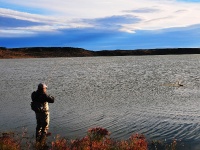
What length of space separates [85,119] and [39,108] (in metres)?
6.23

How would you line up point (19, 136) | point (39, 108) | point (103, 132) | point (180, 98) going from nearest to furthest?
point (103, 132) < point (39, 108) < point (19, 136) < point (180, 98)

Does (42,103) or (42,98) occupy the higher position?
(42,98)

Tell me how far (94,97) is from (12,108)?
6.80 meters

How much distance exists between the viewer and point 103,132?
10492 millimetres

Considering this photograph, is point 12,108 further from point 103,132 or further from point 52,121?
point 103,132

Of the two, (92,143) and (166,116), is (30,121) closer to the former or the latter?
(166,116)

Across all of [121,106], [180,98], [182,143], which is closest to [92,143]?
[182,143]

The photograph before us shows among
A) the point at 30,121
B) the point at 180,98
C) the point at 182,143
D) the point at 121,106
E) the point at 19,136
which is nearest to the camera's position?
the point at 182,143

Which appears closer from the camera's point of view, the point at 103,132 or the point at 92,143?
the point at 92,143

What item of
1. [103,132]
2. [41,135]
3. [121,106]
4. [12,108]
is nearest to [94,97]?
[121,106]

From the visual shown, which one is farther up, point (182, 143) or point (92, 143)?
point (92, 143)

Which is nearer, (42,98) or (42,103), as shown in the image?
(42,98)

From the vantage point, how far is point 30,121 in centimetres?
1723

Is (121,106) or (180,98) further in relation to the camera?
(180,98)
